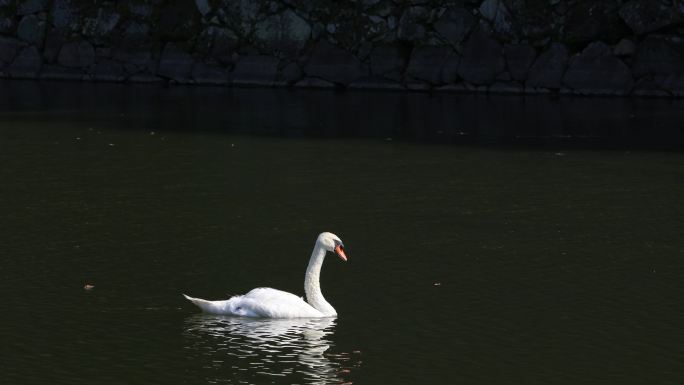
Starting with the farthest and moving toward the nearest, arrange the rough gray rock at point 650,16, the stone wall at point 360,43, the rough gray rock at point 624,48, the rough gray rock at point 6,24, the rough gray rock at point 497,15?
the rough gray rock at point 6,24 < the rough gray rock at point 497,15 < the stone wall at point 360,43 < the rough gray rock at point 650,16 < the rough gray rock at point 624,48

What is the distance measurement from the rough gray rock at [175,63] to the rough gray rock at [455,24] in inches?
276

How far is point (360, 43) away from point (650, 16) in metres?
7.47

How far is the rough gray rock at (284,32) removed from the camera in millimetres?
38438

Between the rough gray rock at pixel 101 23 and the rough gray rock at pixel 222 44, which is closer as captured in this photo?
the rough gray rock at pixel 222 44

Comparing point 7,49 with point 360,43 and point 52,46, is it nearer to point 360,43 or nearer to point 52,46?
point 52,46

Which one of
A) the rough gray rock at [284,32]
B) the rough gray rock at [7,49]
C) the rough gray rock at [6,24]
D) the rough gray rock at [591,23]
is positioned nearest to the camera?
the rough gray rock at [591,23]

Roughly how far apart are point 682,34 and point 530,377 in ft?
87.4

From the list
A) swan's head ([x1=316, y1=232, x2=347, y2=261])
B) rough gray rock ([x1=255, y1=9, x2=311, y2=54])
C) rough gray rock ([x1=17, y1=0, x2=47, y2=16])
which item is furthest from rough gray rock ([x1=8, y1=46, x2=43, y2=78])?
swan's head ([x1=316, y1=232, x2=347, y2=261])

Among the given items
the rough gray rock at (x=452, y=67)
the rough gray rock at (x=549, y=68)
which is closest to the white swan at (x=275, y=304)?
→ the rough gray rock at (x=549, y=68)

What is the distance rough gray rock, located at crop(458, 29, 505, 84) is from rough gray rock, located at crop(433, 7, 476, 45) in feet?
0.83

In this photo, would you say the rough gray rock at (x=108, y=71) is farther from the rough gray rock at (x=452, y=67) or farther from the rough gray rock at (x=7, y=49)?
the rough gray rock at (x=452, y=67)

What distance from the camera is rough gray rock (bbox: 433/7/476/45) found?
3709 centimetres

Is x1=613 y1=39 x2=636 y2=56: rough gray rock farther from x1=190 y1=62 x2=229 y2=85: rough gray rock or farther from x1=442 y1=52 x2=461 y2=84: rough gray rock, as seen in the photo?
x1=190 y1=62 x2=229 y2=85: rough gray rock

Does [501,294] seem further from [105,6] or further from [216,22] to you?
[105,6]
